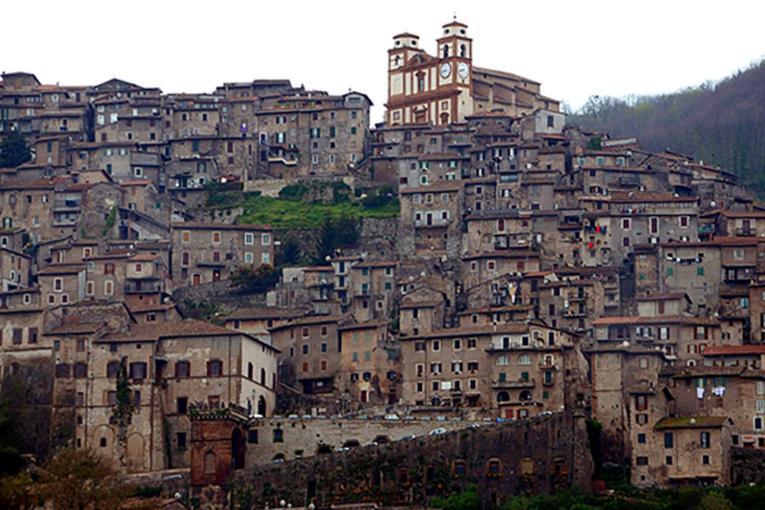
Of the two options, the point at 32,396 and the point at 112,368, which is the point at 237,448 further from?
the point at 32,396

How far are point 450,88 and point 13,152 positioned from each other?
106 feet

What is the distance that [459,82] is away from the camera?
463ft

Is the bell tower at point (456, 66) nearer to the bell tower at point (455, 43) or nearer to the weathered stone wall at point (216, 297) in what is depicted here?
the bell tower at point (455, 43)

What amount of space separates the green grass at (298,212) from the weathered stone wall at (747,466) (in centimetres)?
3719

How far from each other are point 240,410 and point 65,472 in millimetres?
14475

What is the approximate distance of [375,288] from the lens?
111188 mm

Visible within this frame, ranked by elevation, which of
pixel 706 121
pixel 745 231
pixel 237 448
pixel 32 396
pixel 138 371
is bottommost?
pixel 237 448

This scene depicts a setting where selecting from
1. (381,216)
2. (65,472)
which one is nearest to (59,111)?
(381,216)

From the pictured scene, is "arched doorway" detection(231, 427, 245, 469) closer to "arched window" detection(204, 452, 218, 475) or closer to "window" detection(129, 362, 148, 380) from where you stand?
"arched window" detection(204, 452, 218, 475)

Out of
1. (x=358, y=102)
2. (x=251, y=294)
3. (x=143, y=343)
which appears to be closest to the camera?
(x=143, y=343)

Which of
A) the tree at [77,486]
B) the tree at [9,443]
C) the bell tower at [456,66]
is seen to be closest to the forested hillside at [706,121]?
the bell tower at [456,66]

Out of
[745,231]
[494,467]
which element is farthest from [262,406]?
[745,231]

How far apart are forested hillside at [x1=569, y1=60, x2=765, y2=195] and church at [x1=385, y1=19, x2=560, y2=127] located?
1534 centimetres

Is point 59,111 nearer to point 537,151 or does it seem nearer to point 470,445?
point 537,151
